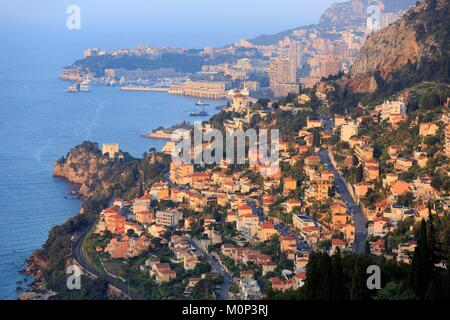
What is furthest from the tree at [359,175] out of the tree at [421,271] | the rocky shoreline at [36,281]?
the tree at [421,271]

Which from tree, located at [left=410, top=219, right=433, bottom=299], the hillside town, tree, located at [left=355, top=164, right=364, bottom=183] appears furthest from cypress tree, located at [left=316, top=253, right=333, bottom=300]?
tree, located at [left=355, top=164, right=364, bottom=183]

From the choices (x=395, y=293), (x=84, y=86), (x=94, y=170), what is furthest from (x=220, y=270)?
(x=84, y=86)

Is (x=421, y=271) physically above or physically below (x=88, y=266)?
above

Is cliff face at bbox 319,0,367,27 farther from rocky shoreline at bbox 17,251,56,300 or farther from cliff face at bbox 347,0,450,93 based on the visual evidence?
rocky shoreline at bbox 17,251,56,300

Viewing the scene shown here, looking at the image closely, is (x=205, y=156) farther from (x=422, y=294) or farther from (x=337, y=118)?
(x=422, y=294)

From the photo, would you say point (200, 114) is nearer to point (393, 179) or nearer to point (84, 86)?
point (84, 86)

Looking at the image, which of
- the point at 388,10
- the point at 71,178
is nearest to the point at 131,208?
the point at 71,178
